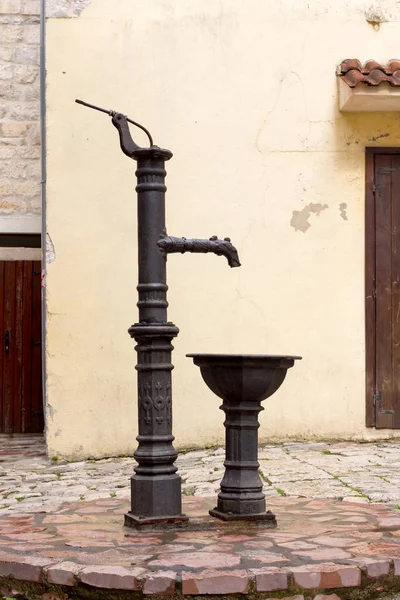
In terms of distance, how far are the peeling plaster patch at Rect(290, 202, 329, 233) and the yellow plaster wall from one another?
0.01 metres

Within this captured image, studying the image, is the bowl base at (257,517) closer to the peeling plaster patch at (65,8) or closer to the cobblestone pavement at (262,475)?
the cobblestone pavement at (262,475)

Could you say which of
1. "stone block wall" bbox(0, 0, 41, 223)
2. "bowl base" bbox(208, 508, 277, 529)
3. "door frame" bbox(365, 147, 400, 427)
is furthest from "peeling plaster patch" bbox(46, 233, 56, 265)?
"bowl base" bbox(208, 508, 277, 529)

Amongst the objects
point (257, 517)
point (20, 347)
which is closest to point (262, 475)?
point (257, 517)

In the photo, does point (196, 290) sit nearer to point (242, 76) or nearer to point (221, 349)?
point (221, 349)

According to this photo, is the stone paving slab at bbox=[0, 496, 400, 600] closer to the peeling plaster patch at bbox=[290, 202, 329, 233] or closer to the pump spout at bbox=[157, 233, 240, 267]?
the pump spout at bbox=[157, 233, 240, 267]

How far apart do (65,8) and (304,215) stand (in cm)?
278

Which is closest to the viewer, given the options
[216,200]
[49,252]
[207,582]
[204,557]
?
[207,582]

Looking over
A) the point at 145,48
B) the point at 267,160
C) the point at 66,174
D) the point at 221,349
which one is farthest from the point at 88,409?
the point at 145,48

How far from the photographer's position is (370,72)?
8.02 m

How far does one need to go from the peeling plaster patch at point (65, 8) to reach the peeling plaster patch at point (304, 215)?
102 inches

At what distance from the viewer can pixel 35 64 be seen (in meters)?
10.4

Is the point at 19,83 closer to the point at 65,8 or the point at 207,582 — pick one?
the point at 65,8

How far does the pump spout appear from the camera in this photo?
4.77 metres

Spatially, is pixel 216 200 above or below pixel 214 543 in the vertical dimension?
above
